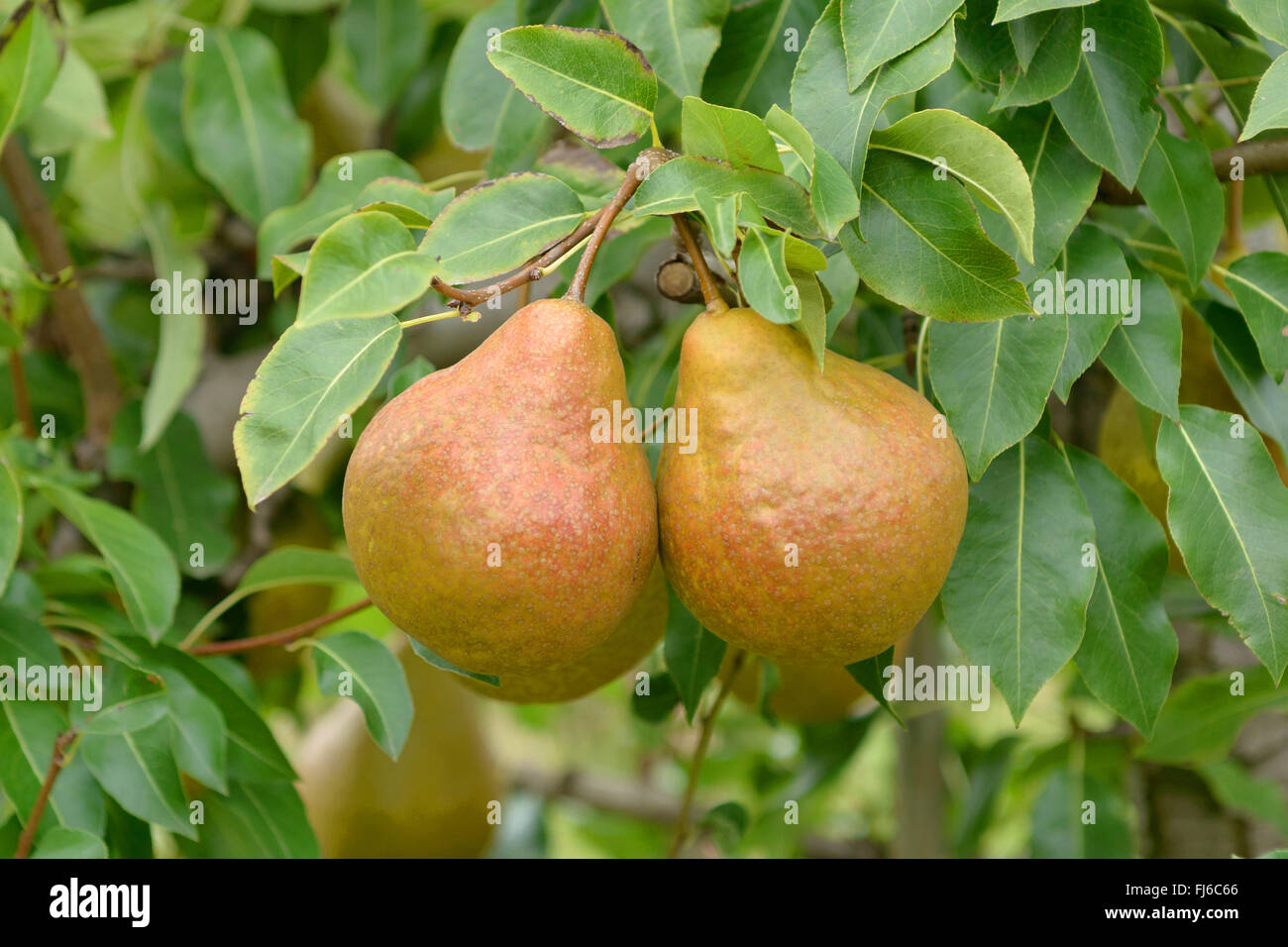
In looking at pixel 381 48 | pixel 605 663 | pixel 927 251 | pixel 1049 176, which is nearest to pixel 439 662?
pixel 605 663

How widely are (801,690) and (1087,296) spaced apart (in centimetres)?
57

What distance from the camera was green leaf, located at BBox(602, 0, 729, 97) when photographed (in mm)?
741

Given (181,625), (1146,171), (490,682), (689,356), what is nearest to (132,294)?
(181,625)

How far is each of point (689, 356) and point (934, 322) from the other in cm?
18

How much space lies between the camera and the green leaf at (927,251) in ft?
1.99

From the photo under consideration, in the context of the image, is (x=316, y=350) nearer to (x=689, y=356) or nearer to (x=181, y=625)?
(x=689, y=356)

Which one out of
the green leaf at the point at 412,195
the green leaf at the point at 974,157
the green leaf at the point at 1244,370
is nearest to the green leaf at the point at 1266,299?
the green leaf at the point at 1244,370

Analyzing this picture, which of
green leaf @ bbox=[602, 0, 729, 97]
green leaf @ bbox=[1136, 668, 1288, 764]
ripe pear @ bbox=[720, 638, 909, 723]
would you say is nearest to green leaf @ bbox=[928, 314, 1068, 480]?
green leaf @ bbox=[602, 0, 729, 97]

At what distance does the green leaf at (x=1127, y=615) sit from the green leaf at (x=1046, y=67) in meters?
0.25

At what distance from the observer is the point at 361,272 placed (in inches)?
20.6

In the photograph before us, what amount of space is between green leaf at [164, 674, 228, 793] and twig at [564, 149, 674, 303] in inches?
20.1

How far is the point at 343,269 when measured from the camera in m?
0.52

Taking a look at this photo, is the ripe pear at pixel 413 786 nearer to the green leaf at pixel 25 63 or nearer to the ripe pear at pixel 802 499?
the green leaf at pixel 25 63

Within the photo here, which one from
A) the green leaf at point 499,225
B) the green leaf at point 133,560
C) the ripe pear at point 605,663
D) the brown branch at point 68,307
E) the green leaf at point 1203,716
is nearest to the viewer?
the green leaf at point 499,225
